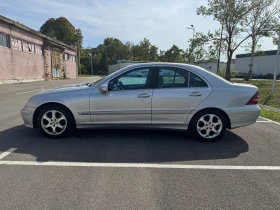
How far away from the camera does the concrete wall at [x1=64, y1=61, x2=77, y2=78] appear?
4252cm

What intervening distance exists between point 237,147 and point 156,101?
186 centimetres

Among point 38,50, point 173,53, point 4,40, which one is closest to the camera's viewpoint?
point 4,40

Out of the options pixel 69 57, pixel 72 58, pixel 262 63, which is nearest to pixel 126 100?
pixel 69 57

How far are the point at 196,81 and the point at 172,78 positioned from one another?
1.65 feet

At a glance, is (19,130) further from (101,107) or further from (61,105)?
(101,107)

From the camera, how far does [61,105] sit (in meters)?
4.75

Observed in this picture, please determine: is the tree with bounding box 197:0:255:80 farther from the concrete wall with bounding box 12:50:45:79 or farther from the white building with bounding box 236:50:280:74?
the white building with bounding box 236:50:280:74

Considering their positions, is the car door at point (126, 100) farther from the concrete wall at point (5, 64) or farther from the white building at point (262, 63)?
the white building at point (262, 63)

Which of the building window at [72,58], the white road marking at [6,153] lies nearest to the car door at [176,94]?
the white road marking at [6,153]

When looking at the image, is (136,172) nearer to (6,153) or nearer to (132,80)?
(132,80)

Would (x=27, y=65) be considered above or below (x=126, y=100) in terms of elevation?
above

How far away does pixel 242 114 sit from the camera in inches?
185

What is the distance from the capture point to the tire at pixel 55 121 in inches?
187

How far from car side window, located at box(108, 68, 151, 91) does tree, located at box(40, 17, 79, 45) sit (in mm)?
67000
